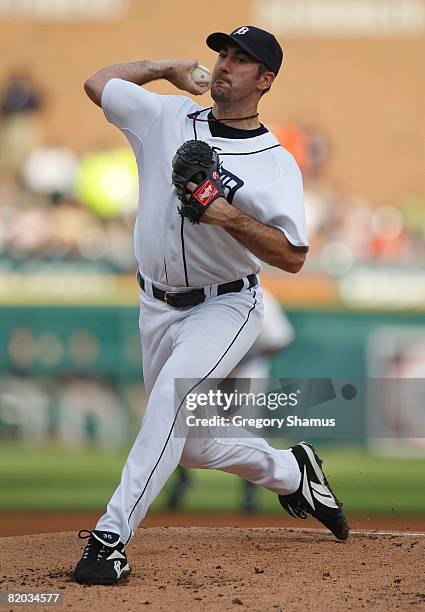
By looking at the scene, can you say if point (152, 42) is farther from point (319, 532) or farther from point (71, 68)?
point (319, 532)

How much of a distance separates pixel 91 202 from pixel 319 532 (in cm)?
585

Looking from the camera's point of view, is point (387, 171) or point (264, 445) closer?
point (264, 445)

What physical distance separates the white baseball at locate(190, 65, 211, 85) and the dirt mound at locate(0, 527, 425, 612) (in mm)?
1566

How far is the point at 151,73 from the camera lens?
3701 millimetres

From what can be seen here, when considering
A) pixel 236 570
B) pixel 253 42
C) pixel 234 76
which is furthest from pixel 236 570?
pixel 253 42

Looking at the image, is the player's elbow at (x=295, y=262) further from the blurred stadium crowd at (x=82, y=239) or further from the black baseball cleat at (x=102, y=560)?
the blurred stadium crowd at (x=82, y=239)

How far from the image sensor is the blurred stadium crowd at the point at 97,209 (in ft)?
30.2

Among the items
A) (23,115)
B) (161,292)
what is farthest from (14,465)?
(161,292)

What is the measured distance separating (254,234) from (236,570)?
1.05 meters

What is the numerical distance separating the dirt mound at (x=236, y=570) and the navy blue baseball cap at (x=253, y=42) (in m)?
1.56

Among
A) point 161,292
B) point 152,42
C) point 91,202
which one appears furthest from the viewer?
point 152,42

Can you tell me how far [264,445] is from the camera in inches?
145

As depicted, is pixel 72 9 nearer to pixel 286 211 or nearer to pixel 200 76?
pixel 200 76

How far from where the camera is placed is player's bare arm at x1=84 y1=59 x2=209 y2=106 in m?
3.64
